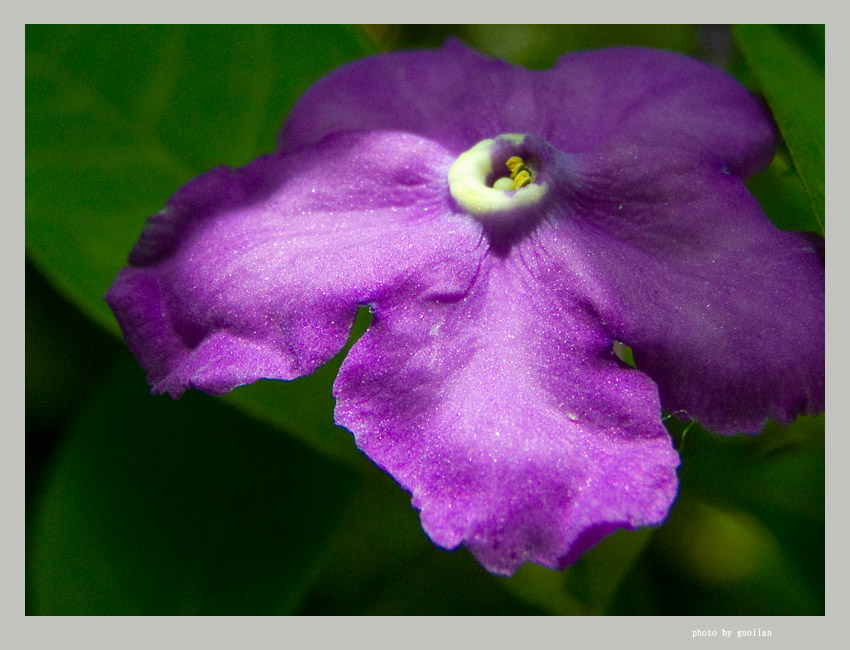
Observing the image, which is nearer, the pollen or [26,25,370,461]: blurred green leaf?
the pollen

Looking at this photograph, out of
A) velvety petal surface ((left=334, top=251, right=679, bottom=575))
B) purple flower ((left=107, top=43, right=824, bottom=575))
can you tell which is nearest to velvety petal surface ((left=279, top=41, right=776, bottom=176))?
purple flower ((left=107, top=43, right=824, bottom=575))

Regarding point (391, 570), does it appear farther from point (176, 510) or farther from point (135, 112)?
point (135, 112)

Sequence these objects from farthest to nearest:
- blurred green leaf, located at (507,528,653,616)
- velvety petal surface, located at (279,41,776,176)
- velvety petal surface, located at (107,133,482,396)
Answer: blurred green leaf, located at (507,528,653,616) → velvety petal surface, located at (279,41,776,176) → velvety petal surface, located at (107,133,482,396)

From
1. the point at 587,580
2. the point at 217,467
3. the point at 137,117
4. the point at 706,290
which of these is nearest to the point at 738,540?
the point at 587,580

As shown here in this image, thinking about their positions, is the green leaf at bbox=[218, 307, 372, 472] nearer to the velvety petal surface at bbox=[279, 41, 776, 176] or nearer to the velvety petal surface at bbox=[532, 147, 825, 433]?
the velvety petal surface at bbox=[279, 41, 776, 176]

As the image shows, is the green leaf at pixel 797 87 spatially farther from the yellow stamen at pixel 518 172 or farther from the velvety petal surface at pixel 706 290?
the yellow stamen at pixel 518 172

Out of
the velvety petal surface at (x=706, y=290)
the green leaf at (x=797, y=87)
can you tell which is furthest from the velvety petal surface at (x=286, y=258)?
the green leaf at (x=797, y=87)
